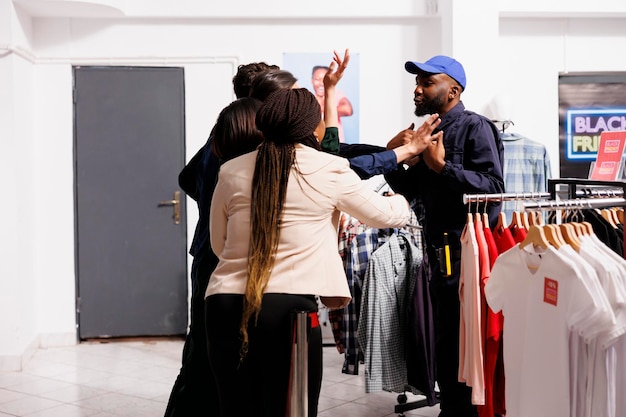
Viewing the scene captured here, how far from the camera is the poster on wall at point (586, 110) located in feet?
22.2

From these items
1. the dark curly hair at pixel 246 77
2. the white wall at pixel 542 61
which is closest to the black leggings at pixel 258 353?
the dark curly hair at pixel 246 77

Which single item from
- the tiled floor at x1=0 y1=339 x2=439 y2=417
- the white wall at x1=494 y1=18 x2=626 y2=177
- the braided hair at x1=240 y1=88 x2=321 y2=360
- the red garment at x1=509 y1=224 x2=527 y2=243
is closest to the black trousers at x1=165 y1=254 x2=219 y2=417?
Answer: the braided hair at x1=240 y1=88 x2=321 y2=360

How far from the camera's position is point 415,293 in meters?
4.38

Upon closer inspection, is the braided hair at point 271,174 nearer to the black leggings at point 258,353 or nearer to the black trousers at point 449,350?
the black leggings at point 258,353

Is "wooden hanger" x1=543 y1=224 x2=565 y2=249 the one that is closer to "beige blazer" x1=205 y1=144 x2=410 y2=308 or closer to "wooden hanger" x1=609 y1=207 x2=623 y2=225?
"beige blazer" x1=205 y1=144 x2=410 y2=308

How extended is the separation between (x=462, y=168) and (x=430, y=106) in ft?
1.20

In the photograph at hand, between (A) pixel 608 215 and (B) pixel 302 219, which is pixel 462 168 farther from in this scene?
(B) pixel 302 219

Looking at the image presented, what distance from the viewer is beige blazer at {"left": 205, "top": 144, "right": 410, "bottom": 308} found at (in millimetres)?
2713

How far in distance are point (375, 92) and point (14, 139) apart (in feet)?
8.90

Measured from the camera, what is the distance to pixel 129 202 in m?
6.72

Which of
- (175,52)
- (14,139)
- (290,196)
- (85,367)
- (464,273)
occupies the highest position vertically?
(175,52)

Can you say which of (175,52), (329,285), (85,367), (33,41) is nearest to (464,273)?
(329,285)

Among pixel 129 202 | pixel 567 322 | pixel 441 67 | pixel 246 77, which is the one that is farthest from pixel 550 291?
pixel 129 202

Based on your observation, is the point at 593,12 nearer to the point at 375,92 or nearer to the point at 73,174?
the point at 375,92
